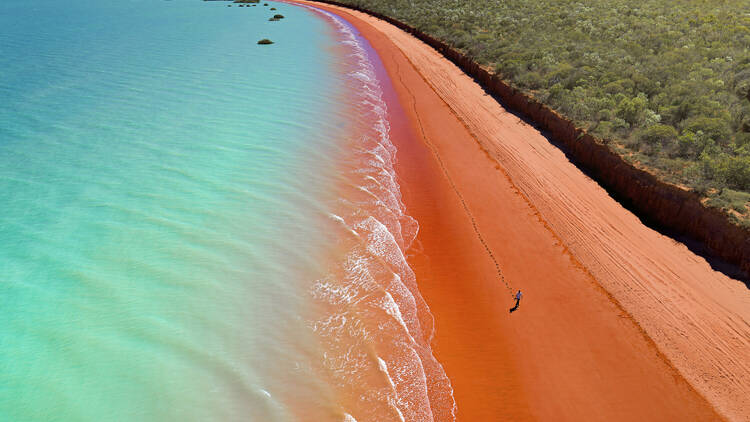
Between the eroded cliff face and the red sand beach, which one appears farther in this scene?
the eroded cliff face

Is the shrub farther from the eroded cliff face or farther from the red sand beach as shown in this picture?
the red sand beach

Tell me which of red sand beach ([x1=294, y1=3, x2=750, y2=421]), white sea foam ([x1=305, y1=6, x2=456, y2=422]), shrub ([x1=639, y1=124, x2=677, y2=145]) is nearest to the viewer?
white sea foam ([x1=305, y1=6, x2=456, y2=422])

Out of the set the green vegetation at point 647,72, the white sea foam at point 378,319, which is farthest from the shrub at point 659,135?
the white sea foam at point 378,319

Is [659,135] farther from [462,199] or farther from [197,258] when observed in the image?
[197,258]

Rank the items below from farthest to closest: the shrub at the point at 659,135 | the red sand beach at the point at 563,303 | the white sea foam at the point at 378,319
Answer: the shrub at the point at 659,135, the red sand beach at the point at 563,303, the white sea foam at the point at 378,319

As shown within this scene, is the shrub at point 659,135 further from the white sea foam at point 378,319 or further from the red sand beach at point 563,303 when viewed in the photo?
the white sea foam at point 378,319

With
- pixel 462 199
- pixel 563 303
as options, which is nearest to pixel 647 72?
pixel 462 199

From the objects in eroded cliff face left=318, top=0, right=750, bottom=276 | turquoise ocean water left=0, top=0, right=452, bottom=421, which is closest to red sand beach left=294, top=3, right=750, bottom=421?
eroded cliff face left=318, top=0, right=750, bottom=276
